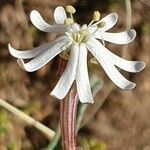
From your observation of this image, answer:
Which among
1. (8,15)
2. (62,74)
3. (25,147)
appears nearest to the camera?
(62,74)

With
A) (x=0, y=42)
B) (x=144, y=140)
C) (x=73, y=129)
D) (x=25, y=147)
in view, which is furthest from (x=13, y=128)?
(x=73, y=129)

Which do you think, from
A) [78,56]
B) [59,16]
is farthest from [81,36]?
[59,16]

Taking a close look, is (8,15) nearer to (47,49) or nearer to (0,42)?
(0,42)

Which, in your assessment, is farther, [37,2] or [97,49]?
[37,2]

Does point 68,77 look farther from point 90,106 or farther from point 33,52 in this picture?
point 90,106

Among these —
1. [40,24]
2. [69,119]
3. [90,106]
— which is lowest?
[90,106]

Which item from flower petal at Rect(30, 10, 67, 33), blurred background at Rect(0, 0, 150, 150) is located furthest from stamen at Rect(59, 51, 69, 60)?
blurred background at Rect(0, 0, 150, 150)
